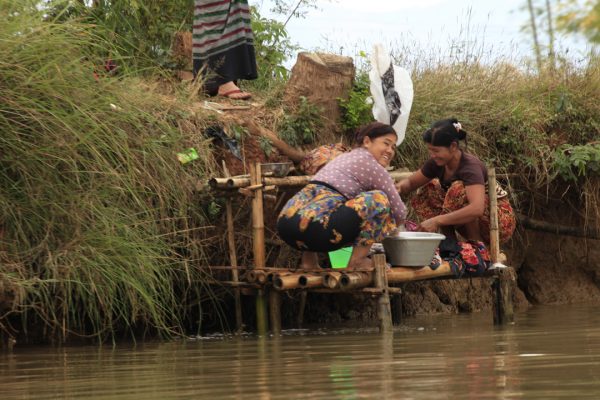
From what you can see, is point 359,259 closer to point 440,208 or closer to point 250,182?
point 250,182

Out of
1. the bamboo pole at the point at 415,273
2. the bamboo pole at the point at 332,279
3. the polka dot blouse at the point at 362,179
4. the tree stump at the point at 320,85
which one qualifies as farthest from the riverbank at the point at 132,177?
the bamboo pole at the point at 415,273

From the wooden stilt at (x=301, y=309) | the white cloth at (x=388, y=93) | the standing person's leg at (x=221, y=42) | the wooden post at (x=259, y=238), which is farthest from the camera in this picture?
the standing person's leg at (x=221, y=42)

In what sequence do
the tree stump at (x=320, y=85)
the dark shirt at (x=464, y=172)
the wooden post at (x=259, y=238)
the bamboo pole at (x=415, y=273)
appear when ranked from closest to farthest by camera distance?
the bamboo pole at (x=415, y=273) → the wooden post at (x=259, y=238) → the dark shirt at (x=464, y=172) → the tree stump at (x=320, y=85)

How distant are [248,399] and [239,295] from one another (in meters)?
4.16

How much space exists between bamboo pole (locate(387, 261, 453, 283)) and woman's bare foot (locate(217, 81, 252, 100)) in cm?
260

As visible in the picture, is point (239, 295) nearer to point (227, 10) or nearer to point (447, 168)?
point (447, 168)

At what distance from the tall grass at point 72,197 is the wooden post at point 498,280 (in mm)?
2077

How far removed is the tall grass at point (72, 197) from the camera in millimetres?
6840

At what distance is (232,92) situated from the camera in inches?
384

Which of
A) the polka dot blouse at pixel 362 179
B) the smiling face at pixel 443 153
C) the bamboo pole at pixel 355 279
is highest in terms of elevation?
the smiling face at pixel 443 153

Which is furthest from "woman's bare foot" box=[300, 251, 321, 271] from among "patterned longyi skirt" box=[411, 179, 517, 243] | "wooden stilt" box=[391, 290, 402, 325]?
"wooden stilt" box=[391, 290, 402, 325]

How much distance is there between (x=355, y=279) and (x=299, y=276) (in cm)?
39

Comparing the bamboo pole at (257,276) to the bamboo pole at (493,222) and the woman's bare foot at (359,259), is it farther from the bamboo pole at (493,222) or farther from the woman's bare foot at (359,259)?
the bamboo pole at (493,222)

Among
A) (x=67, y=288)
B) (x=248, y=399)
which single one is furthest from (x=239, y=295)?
(x=248, y=399)
